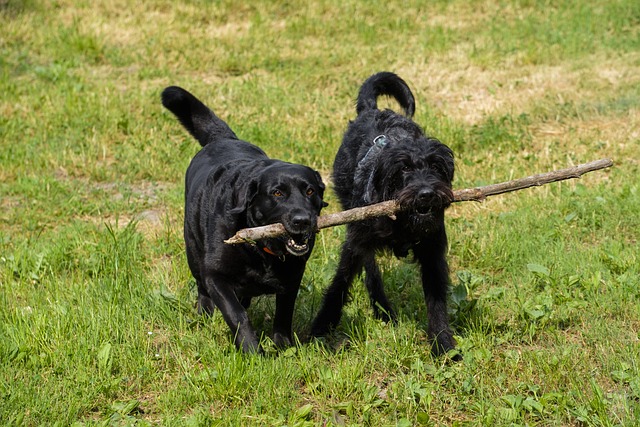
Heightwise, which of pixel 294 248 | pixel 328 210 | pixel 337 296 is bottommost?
pixel 328 210

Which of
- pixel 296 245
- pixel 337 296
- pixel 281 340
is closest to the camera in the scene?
pixel 296 245

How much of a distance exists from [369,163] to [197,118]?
1809 millimetres

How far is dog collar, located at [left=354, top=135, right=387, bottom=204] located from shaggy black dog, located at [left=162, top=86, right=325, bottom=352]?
0.41 metres

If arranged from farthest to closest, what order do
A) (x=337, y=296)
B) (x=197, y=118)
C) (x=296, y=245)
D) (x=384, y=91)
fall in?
1. (x=384, y=91)
2. (x=197, y=118)
3. (x=337, y=296)
4. (x=296, y=245)

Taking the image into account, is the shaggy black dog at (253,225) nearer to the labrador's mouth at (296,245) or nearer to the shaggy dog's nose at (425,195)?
the labrador's mouth at (296,245)

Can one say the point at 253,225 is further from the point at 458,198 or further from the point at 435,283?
the point at 435,283

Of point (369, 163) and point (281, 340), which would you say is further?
point (369, 163)

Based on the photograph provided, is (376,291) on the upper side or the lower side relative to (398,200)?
lower

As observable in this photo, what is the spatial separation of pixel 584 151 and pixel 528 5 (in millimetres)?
6812

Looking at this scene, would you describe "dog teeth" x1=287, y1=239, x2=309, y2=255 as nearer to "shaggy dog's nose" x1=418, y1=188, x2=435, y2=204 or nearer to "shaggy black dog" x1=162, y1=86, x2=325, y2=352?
"shaggy black dog" x1=162, y1=86, x2=325, y2=352

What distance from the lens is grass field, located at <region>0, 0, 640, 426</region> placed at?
4.84 meters

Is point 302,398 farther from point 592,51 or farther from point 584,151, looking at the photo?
point 592,51

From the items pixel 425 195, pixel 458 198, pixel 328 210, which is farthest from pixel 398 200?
pixel 328 210

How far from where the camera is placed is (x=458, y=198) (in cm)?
511
